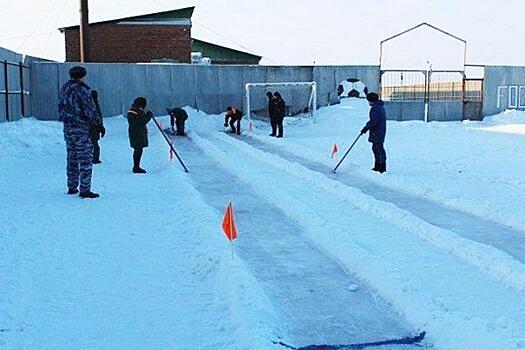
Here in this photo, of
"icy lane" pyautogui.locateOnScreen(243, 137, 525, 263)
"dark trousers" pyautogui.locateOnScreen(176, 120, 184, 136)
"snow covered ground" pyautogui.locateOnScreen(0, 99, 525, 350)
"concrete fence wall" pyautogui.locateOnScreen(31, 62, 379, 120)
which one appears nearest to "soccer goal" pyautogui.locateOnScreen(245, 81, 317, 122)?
"concrete fence wall" pyautogui.locateOnScreen(31, 62, 379, 120)

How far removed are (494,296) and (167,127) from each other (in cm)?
2158

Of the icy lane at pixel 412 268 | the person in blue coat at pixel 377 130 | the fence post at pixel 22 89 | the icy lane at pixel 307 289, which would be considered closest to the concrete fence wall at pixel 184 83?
the fence post at pixel 22 89

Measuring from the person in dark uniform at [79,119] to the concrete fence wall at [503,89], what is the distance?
2777cm

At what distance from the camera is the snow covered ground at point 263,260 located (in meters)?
4.18

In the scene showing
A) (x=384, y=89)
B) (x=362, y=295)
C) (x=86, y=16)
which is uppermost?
(x=86, y=16)

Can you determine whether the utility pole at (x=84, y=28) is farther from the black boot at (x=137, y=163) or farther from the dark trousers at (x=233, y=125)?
the black boot at (x=137, y=163)

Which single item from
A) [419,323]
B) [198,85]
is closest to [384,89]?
[198,85]

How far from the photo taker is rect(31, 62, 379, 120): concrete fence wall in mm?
24516

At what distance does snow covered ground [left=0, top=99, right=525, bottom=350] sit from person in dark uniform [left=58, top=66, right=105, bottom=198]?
0.45m

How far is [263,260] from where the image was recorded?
5918 millimetres

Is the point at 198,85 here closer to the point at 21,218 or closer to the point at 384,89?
the point at 384,89

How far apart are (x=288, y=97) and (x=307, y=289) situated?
985 inches

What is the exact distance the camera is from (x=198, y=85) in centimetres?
2805

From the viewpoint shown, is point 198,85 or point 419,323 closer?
point 419,323
